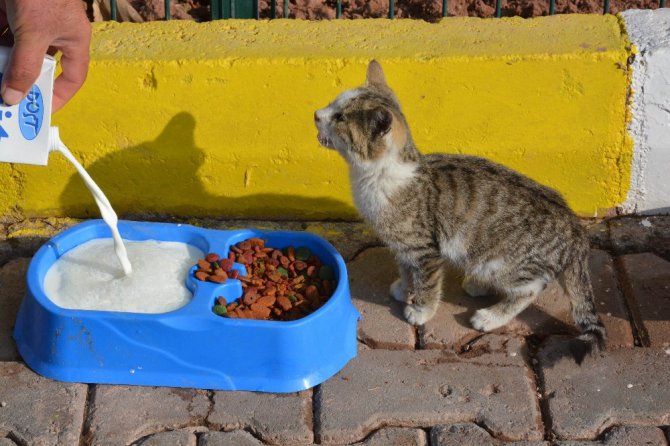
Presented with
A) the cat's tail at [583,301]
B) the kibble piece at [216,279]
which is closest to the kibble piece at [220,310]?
the kibble piece at [216,279]

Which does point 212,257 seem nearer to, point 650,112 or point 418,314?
point 418,314

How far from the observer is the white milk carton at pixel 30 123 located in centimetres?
378

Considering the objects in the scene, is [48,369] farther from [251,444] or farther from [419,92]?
[419,92]

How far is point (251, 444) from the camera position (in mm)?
3883

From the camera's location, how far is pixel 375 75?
4438 mm

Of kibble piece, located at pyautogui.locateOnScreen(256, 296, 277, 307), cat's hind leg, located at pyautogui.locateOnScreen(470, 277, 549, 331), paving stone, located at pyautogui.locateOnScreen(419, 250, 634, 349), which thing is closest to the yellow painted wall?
paving stone, located at pyautogui.locateOnScreen(419, 250, 634, 349)

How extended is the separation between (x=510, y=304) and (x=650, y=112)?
46.8 inches

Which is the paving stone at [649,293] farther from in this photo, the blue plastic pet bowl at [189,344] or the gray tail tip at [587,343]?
the blue plastic pet bowl at [189,344]

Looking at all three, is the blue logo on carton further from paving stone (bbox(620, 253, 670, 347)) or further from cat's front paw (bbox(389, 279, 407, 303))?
paving stone (bbox(620, 253, 670, 347))

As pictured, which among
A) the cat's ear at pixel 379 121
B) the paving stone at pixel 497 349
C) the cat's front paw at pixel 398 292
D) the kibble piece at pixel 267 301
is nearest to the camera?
the cat's ear at pixel 379 121

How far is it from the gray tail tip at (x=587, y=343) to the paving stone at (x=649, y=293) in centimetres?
27

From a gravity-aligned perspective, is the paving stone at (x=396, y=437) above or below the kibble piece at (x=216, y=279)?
below

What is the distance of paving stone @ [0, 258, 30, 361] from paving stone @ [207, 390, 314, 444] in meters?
0.96

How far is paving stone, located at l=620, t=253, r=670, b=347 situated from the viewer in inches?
174
